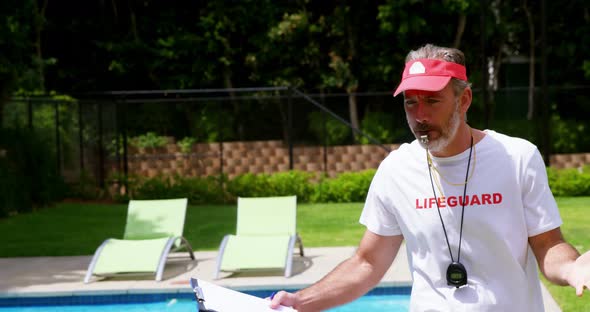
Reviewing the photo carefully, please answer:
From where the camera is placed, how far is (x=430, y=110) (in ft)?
9.18

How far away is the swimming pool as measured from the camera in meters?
9.23

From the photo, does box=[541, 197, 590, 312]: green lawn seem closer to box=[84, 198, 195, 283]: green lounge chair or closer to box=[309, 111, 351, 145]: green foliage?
box=[84, 198, 195, 283]: green lounge chair

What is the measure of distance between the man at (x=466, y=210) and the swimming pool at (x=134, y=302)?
20.9ft

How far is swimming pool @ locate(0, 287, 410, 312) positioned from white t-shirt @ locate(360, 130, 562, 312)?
20.9 ft

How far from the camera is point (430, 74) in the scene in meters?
2.79

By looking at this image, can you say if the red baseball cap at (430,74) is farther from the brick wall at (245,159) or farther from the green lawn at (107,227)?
the brick wall at (245,159)

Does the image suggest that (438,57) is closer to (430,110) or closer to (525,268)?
(430,110)

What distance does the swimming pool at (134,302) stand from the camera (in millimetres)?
9227

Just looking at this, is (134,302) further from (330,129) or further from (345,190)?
(330,129)

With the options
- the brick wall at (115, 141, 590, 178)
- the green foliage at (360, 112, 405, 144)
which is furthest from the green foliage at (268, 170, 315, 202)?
the green foliage at (360, 112, 405, 144)

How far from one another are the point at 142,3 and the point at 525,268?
24959mm

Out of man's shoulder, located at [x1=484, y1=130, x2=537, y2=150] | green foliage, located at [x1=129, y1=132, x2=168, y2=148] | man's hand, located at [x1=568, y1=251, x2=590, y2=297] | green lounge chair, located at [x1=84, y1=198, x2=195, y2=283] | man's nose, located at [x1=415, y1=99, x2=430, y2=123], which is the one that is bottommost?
green lounge chair, located at [x1=84, y1=198, x2=195, y2=283]

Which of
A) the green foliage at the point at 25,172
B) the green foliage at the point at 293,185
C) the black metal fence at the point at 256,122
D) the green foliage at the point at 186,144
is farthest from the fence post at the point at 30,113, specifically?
the green foliage at the point at 293,185

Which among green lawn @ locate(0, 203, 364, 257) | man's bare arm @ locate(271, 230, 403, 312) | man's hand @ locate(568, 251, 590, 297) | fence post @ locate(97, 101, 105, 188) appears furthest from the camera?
fence post @ locate(97, 101, 105, 188)
